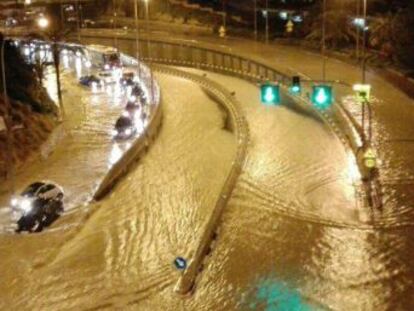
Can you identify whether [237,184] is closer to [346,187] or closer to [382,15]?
[346,187]

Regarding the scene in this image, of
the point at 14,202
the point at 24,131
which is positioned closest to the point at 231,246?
the point at 14,202

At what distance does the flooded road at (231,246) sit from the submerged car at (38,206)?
0.92 m

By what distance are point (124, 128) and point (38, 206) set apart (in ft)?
39.5

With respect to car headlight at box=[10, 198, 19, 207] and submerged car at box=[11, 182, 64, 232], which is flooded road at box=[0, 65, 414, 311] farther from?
car headlight at box=[10, 198, 19, 207]

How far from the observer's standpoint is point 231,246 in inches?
915

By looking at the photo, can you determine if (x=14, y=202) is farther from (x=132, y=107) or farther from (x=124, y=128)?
(x=132, y=107)

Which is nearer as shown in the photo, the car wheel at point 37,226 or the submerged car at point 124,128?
the car wheel at point 37,226

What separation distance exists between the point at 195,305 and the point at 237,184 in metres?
10.1

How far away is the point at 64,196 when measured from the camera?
28.6 m

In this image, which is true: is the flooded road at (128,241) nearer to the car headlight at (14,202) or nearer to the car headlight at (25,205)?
the car headlight at (25,205)

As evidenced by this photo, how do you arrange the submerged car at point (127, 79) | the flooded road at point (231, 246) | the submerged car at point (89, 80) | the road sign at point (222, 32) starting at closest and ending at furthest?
the flooded road at point (231, 246) → the submerged car at point (127, 79) → the submerged car at point (89, 80) → the road sign at point (222, 32)

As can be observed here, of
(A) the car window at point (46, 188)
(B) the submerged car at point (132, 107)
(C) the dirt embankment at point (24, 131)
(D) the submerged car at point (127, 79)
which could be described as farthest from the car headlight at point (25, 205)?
(D) the submerged car at point (127, 79)

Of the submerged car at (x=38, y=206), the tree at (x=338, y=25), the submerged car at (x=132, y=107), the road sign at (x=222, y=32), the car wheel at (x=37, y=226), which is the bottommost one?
the car wheel at (x=37, y=226)

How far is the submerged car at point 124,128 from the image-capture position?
37.4 metres
